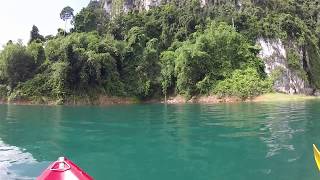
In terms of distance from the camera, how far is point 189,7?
59188mm

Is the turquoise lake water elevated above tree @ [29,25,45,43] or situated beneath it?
situated beneath

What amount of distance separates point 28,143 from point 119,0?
2590 inches

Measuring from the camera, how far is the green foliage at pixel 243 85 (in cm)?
4378

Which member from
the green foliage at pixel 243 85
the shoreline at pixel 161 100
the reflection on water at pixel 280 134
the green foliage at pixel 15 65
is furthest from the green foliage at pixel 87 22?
the reflection on water at pixel 280 134

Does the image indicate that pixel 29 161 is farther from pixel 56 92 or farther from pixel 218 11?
pixel 218 11

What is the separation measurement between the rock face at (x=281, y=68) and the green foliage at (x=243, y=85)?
Answer: 5026 millimetres

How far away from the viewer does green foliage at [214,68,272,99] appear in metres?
43.8

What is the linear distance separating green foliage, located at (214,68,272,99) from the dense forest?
106 mm

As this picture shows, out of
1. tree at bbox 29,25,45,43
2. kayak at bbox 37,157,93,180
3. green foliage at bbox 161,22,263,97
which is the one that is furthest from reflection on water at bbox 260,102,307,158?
tree at bbox 29,25,45,43

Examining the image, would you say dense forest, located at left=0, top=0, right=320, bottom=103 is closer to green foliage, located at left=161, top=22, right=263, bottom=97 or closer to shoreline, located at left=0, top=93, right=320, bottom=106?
green foliage, located at left=161, top=22, right=263, bottom=97

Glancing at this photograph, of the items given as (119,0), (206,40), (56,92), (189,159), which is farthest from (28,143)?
(119,0)

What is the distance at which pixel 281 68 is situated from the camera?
52000 mm

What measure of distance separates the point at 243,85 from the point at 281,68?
10373 mm

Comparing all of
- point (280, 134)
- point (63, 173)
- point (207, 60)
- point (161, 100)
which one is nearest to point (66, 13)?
point (161, 100)
